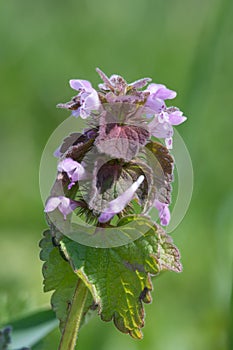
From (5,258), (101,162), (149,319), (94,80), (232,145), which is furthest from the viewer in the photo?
(94,80)

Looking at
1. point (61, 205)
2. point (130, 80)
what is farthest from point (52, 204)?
point (130, 80)

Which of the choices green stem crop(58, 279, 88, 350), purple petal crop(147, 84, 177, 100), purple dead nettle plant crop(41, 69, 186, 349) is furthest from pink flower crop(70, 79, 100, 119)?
green stem crop(58, 279, 88, 350)

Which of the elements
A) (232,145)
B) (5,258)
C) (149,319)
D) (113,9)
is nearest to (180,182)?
(149,319)

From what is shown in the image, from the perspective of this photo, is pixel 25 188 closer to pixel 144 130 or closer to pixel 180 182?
pixel 180 182

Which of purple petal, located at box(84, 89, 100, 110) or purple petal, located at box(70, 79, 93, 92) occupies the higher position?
purple petal, located at box(70, 79, 93, 92)

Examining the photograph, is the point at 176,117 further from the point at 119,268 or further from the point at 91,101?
the point at 119,268

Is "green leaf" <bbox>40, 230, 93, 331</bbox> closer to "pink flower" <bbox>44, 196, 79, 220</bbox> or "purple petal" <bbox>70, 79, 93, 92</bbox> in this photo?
"pink flower" <bbox>44, 196, 79, 220</bbox>

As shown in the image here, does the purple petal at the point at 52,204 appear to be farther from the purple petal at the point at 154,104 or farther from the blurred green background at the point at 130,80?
the blurred green background at the point at 130,80
